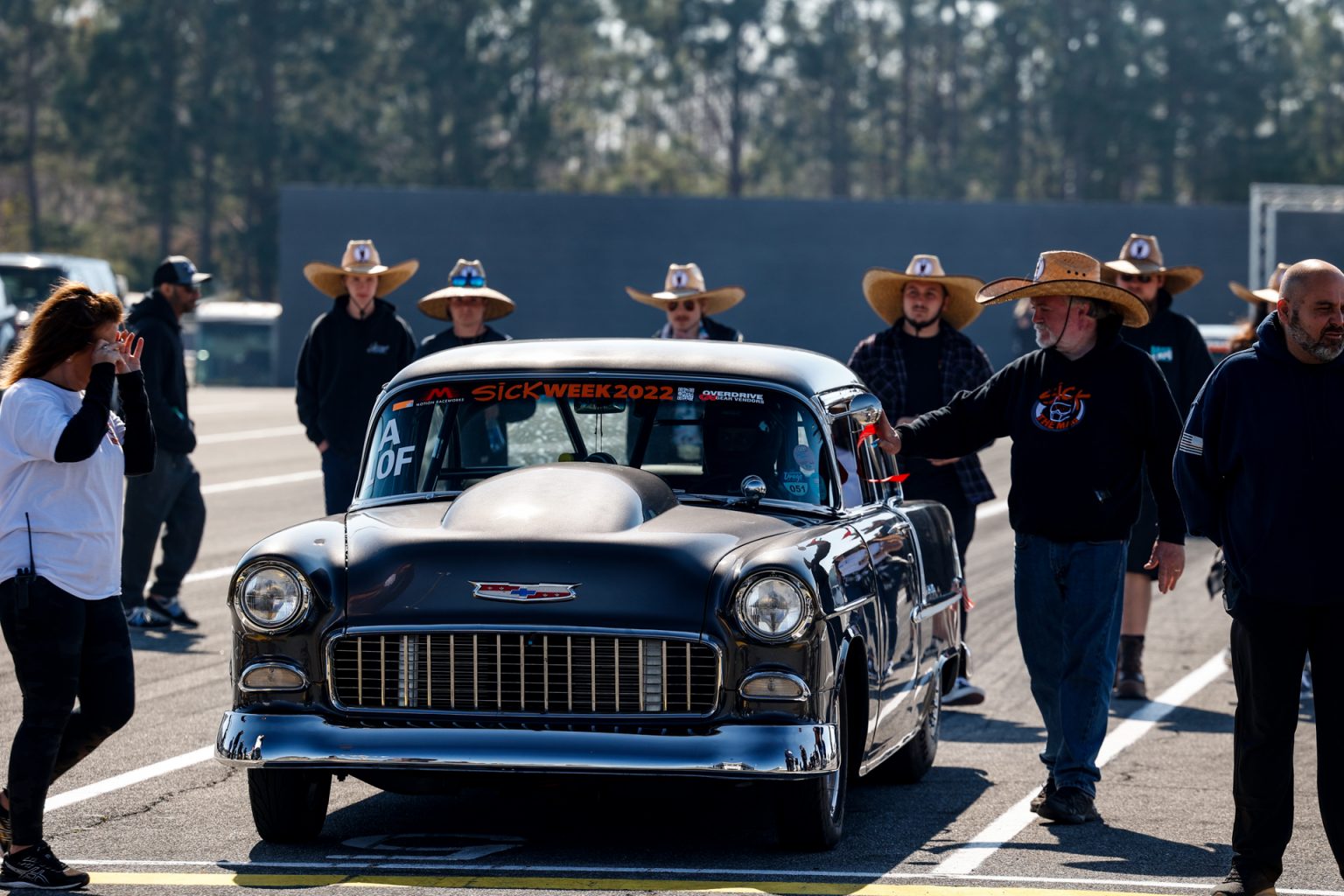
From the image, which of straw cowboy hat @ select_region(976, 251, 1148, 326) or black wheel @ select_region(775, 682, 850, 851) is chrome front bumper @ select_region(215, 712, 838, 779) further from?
straw cowboy hat @ select_region(976, 251, 1148, 326)

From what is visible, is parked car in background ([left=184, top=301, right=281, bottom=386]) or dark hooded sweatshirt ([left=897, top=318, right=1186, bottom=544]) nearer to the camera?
dark hooded sweatshirt ([left=897, top=318, right=1186, bottom=544])

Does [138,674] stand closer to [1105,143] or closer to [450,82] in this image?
[450,82]

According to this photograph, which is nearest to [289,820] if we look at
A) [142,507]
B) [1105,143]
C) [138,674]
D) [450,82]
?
[138,674]

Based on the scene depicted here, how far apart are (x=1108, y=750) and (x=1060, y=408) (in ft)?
7.13

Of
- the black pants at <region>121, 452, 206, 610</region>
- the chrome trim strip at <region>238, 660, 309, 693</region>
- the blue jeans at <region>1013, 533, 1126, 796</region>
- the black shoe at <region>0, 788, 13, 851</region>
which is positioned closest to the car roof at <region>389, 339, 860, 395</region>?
the blue jeans at <region>1013, 533, 1126, 796</region>

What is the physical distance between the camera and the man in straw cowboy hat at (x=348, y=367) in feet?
37.0

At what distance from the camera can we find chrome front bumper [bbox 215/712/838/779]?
615 cm

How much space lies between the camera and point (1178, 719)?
10.1 metres

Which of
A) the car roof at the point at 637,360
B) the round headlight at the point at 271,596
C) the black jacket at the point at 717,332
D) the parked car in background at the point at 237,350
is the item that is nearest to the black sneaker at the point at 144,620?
the black jacket at the point at 717,332

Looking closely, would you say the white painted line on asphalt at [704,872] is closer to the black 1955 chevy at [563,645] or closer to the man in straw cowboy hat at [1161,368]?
the black 1955 chevy at [563,645]

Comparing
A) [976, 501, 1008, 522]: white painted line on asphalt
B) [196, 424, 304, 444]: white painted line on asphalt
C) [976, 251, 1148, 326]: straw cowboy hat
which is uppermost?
[976, 251, 1148, 326]: straw cowboy hat

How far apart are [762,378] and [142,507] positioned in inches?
225

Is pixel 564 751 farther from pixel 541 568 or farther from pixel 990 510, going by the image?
pixel 990 510

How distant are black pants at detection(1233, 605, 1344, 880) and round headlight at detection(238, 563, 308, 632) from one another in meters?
2.82
